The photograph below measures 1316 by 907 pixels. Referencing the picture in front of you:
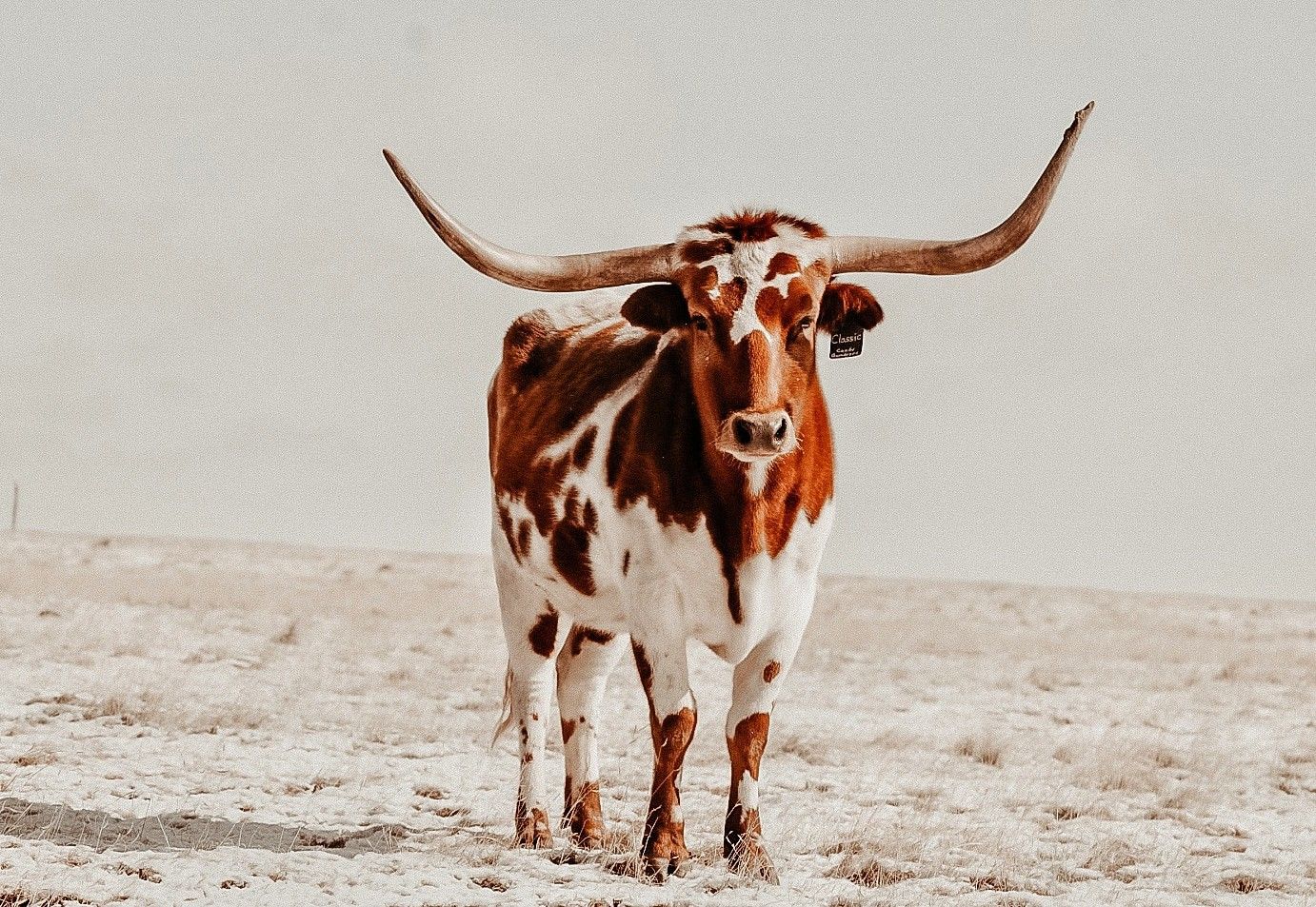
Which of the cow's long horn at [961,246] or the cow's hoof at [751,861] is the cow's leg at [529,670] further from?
the cow's long horn at [961,246]

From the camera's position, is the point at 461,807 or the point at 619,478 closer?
the point at 619,478

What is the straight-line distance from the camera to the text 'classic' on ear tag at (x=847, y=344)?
23.9ft

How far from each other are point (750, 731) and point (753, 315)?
2.07 metres

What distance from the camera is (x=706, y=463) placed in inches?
272

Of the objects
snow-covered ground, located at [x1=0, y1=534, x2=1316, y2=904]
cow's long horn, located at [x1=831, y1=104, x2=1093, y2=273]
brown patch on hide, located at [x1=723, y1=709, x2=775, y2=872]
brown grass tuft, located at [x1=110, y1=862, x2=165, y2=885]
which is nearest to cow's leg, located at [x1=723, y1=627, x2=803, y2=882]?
brown patch on hide, located at [x1=723, y1=709, x2=775, y2=872]

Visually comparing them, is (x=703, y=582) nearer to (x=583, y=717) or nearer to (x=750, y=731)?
(x=750, y=731)

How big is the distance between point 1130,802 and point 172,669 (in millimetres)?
8716

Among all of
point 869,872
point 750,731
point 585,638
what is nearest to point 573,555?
point 585,638

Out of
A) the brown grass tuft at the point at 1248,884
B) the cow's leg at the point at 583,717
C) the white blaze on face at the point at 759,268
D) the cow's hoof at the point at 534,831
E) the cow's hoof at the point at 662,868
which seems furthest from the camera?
the brown grass tuft at the point at 1248,884

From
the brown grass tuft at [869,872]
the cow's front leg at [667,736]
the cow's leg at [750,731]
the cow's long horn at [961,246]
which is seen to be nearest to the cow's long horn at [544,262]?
the cow's long horn at [961,246]

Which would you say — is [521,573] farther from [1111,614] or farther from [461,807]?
[1111,614]

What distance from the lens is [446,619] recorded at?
22422 millimetres

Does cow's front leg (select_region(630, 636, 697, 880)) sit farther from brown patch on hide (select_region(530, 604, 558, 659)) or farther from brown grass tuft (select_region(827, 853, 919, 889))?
brown patch on hide (select_region(530, 604, 558, 659))

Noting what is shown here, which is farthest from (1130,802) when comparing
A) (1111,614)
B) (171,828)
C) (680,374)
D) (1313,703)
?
(1111,614)
